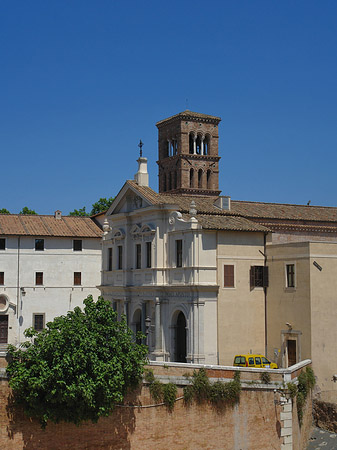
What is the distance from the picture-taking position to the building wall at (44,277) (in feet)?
163

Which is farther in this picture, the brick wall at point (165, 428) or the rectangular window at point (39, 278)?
the rectangular window at point (39, 278)

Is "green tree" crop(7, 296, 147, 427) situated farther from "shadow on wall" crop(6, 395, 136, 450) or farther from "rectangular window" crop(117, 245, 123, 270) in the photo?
"rectangular window" crop(117, 245, 123, 270)

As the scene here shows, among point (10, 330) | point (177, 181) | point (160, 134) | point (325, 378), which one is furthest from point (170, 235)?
point (160, 134)

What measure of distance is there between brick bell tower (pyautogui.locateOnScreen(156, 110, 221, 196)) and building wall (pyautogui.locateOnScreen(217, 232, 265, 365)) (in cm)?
2882

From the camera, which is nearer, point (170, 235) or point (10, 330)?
point (170, 235)

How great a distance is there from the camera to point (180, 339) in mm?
36688

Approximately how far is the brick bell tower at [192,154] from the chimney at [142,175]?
22216 mm

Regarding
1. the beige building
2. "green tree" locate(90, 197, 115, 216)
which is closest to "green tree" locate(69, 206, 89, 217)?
"green tree" locate(90, 197, 115, 216)

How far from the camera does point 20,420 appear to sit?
82.8 ft

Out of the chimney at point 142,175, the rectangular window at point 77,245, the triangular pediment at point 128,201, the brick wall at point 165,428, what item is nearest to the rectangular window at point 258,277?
the triangular pediment at point 128,201

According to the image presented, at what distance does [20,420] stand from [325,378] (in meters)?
15.1

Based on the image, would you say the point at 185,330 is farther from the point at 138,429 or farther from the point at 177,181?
the point at 177,181

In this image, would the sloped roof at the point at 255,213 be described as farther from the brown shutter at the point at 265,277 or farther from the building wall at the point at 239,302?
the brown shutter at the point at 265,277

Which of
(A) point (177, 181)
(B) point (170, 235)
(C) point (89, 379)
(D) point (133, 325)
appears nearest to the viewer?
(C) point (89, 379)
